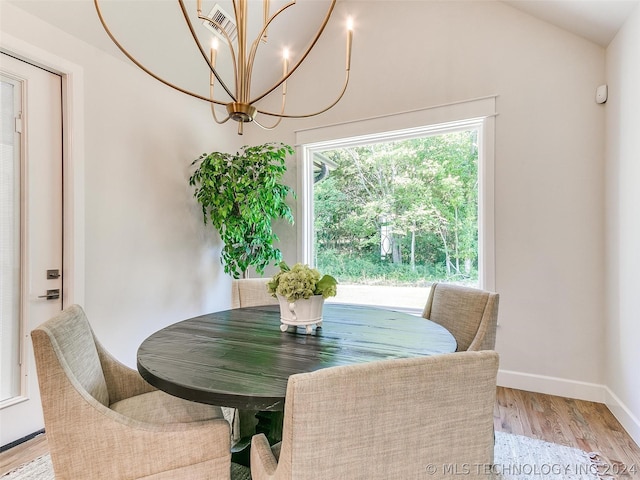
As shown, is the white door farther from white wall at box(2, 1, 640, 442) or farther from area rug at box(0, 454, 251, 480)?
area rug at box(0, 454, 251, 480)

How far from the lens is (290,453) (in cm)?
71

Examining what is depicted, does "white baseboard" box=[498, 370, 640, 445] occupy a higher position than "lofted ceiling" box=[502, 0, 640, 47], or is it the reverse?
"lofted ceiling" box=[502, 0, 640, 47]

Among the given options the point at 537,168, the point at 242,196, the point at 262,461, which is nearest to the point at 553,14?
the point at 537,168

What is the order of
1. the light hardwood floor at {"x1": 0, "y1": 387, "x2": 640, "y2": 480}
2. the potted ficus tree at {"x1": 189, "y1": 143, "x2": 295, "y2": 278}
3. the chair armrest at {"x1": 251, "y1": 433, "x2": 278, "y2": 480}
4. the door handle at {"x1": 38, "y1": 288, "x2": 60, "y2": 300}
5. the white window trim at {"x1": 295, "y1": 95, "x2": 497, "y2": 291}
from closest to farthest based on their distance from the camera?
the chair armrest at {"x1": 251, "y1": 433, "x2": 278, "y2": 480}, the light hardwood floor at {"x1": 0, "y1": 387, "x2": 640, "y2": 480}, the door handle at {"x1": 38, "y1": 288, "x2": 60, "y2": 300}, the white window trim at {"x1": 295, "y1": 95, "x2": 497, "y2": 291}, the potted ficus tree at {"x1": 189, "y1": 143, "x2": 295, "y2": 278}

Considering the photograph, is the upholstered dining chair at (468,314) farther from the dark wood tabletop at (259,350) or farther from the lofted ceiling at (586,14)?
the lofted ceiling at (586,14)

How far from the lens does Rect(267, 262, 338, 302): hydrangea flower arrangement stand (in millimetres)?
1446

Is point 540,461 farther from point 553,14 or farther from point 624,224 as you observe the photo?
point 553,14

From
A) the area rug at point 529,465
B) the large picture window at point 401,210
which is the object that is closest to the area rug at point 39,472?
the area rug at point 529,465

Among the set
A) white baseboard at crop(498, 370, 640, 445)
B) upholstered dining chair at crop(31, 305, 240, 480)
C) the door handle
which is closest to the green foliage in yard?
white baseboard at crop(498, 370, 640, 445)

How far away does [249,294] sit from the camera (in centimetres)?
242

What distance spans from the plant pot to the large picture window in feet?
5.77

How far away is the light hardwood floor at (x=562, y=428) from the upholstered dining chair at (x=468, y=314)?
2.34ft

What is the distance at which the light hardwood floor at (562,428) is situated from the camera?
179cm

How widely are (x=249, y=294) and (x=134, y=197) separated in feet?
3.82
